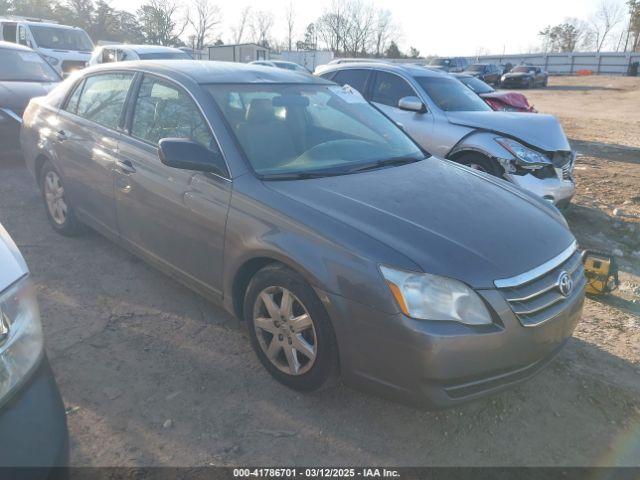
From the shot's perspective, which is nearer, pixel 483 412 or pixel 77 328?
pixel 483 412

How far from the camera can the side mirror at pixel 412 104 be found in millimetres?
6164

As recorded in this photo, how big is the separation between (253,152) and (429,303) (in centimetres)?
140

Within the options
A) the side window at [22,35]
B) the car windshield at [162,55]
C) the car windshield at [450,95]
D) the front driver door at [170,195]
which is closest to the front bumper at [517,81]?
the car windshield at [162,55]

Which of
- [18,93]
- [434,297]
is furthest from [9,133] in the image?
[434,297]

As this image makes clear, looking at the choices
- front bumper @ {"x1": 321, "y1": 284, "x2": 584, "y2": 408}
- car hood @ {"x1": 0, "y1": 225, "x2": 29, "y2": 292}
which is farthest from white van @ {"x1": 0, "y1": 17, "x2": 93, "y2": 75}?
front bumper @ {"x1": 321, "y1": 284, "x2": 584, "y2": 408}

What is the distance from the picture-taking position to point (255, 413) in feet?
8.52

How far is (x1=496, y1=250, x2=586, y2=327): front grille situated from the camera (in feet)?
7.50

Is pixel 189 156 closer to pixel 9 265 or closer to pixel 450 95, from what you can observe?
pixel 9 265

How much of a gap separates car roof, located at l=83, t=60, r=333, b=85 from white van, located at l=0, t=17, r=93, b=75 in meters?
11.2

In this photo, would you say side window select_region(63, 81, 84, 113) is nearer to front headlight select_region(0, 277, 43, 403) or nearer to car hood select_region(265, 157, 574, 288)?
car hood select_region(265, 157, 574, 288)

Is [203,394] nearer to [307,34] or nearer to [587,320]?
[587,320]

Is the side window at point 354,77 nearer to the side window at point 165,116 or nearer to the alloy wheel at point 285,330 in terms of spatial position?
the side window at point 165,116

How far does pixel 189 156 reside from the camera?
2801mm

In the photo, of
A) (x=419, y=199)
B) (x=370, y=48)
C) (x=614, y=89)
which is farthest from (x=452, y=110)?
(x=370, y=48)
